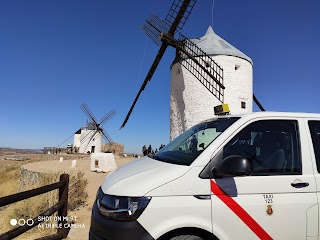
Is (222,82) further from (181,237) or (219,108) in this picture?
(181,237)

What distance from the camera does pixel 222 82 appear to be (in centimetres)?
1670

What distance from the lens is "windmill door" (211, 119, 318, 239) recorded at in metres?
2.65

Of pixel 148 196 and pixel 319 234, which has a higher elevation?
pixel 148 196

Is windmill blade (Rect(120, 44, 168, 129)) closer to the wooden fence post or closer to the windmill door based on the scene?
the wooden fence post

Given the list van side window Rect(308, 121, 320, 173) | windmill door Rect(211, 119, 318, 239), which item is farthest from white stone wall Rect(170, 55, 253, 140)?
windmill door Rect(211, 119, 318, 239)

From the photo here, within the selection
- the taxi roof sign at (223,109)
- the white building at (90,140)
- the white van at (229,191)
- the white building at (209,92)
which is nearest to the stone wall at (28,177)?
the white building at (209,92)

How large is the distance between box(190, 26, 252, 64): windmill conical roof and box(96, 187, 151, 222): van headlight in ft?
51.0

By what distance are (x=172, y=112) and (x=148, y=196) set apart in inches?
635

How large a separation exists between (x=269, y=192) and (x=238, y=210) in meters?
0.37

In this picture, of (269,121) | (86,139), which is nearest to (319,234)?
(269,121)

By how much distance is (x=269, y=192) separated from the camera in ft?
9.07

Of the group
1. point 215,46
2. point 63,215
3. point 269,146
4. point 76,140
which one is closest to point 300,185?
point 269,146

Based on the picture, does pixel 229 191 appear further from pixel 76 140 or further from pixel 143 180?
pixel 76 140

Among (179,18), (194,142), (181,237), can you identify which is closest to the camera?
(181,237)
